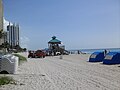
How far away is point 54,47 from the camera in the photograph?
60062 millimetres

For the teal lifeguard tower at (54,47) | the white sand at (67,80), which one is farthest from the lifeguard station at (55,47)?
the white sand at (67,80)

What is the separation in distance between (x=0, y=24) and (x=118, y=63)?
39594mm

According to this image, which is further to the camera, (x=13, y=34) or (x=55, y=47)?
(x=13, y=34)

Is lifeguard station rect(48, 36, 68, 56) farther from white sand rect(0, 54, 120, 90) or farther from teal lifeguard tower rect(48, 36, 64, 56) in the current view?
white sand rect(0, 54, 120, 90)

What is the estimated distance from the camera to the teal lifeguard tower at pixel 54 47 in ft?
193

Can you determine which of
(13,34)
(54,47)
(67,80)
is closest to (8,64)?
(67,80)

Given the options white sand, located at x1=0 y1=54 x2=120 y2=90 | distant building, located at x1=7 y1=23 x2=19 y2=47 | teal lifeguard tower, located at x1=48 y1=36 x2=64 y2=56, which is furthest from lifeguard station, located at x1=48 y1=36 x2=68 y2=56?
distant building, located at x1=7 y1=23 x2=19 y2=47

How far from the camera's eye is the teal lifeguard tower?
58.8 meters

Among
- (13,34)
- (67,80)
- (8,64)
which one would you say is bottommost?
(67,80)

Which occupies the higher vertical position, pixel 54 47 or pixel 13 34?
pixel 13 34

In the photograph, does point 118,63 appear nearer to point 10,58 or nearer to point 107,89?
point 10,58

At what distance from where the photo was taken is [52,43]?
59.9m

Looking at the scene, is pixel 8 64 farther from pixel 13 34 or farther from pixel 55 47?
pixel 13 34

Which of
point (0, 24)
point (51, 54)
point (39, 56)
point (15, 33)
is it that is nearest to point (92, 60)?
point (39, 56)
